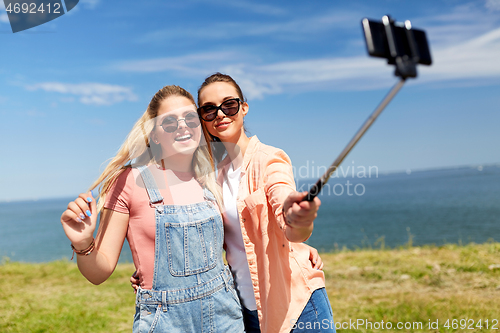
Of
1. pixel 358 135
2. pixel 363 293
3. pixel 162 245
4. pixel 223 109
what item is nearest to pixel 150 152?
pixel 223 109

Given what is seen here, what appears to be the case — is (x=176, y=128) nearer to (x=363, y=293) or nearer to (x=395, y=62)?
(x=395, y=62)

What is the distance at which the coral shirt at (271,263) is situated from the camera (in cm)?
255

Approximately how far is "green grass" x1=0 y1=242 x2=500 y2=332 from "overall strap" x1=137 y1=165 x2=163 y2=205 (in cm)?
383

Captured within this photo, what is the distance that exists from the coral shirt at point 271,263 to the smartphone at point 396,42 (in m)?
1.32

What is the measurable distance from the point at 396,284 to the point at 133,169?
5958 millimetres

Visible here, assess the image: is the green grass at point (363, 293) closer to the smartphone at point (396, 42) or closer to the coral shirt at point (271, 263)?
the coral shirt at point (271, 263)

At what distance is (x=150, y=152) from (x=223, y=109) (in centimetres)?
71

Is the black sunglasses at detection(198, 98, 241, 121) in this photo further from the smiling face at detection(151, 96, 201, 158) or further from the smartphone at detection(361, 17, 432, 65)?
the smartphone at detection(361, 17, 432, 65)

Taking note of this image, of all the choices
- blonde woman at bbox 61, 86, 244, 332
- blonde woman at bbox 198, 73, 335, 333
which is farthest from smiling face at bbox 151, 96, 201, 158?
blonde woman at bbox 198, 73, 335, 333

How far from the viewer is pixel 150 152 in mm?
3021

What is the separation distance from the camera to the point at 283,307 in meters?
2.57

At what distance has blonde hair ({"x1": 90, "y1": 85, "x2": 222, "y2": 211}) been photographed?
2816 mm

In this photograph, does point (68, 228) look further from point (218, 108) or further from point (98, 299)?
point (98, 299)

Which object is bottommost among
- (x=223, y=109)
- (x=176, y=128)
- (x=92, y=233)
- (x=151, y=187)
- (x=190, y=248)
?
(x=190, y=248)
